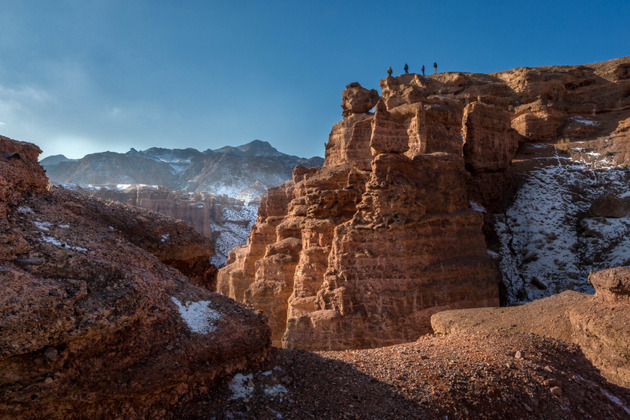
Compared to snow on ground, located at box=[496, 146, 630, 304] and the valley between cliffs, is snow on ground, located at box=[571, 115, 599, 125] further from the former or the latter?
snow on ground, located at box=[496, 146, 630, 304]

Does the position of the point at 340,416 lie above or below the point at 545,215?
below

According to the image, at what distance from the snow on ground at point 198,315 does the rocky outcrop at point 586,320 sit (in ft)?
21.8

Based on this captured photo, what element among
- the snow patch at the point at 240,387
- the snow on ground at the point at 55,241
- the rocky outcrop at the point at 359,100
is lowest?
the snow patch at the point at 240,387

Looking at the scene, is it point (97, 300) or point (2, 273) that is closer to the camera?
point (2, 273)

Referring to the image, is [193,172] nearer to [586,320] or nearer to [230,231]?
[230,231]

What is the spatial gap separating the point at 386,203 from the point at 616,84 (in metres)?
27.1

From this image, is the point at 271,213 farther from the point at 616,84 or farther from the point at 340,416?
the point at 616,84

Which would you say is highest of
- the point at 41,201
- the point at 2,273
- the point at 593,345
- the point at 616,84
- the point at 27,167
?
the point at 616,84

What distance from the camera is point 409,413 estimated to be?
4777mm

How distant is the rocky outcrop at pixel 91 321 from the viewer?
315 cm

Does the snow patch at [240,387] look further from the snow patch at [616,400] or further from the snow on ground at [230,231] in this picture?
the snow on ground at [230,231]

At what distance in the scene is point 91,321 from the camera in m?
3.41

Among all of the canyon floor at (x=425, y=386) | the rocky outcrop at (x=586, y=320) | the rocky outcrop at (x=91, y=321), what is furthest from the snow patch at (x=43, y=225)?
the rocky outcrop at (x=586, y=320)

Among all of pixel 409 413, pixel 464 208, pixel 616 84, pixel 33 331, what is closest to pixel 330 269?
pixel 464 208
